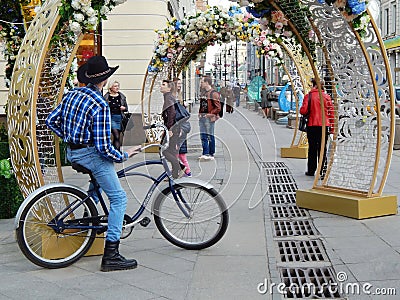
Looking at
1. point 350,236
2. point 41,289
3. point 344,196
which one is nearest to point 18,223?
point 41,289

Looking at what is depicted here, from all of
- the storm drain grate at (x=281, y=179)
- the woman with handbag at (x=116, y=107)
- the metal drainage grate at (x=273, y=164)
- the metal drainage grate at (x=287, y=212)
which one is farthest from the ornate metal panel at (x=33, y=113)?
the metal drainage grate at (x=273, y=164)

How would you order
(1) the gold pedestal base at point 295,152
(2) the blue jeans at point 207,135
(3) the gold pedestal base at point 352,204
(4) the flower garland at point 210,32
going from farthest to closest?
(4) the flower garland at point 210,32
(1) the gold pedestal base at point 295,152
(2) the blue jeans at point 207,135
(3) the gold pedestal base at point 352,204

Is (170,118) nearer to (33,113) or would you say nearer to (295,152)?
(295,152)

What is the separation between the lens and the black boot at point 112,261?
230 inches

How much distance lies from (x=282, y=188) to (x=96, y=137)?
212 inches

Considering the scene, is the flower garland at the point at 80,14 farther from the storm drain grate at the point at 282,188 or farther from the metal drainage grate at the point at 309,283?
the storm drain grate at the point at 282,188

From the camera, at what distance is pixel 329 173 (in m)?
8.66

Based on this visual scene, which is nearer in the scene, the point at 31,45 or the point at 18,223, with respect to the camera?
the point at 18,223

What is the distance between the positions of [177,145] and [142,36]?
29.6 ft

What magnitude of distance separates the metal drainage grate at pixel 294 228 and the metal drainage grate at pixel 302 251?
1.32 feet

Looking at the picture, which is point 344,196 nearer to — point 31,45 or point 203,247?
point 203,247

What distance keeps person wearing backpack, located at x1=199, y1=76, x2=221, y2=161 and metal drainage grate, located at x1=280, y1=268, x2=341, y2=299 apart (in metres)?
7.71

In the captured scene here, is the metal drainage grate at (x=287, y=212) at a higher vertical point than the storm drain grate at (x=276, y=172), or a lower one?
higher

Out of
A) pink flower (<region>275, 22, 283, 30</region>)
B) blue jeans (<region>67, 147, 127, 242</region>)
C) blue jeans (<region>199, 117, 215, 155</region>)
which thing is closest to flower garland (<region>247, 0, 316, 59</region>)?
pink flower (<region>275, 22, 283, 30</region>)
